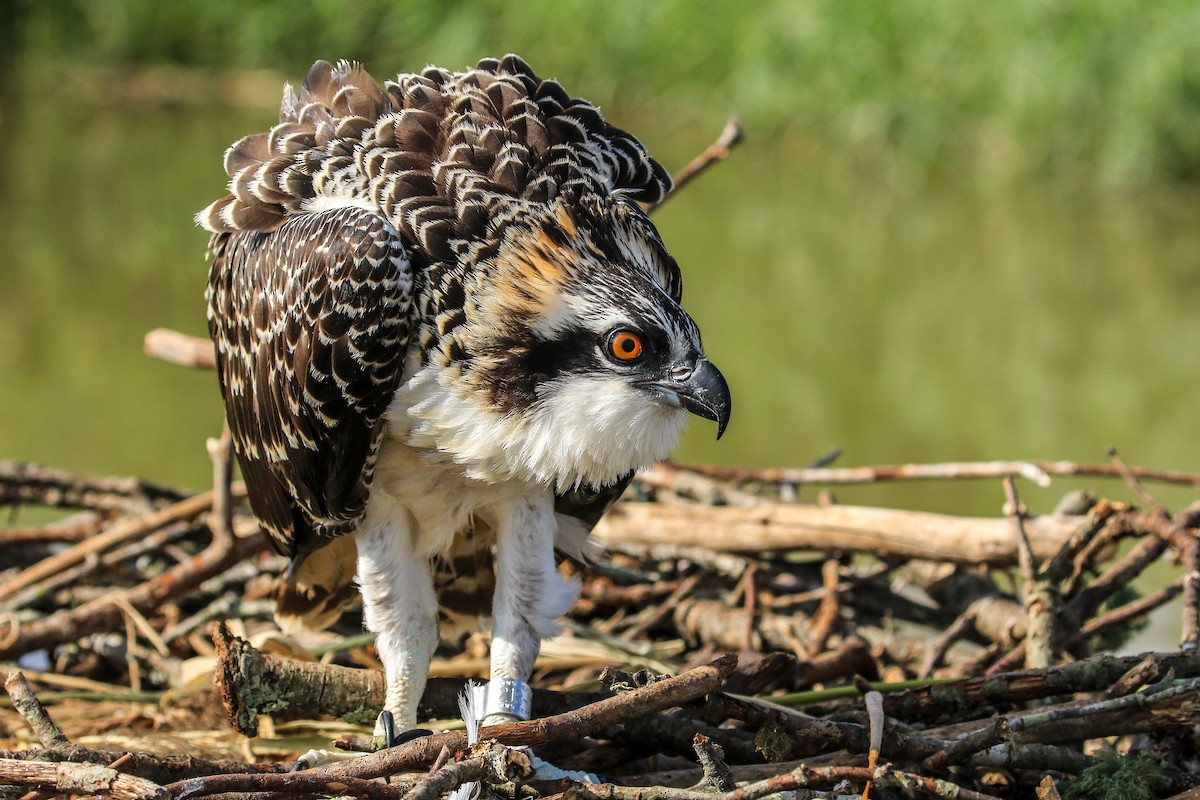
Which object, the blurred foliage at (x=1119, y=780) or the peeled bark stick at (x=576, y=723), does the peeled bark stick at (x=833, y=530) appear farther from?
the peeled bark stick at (x=576, y=723)

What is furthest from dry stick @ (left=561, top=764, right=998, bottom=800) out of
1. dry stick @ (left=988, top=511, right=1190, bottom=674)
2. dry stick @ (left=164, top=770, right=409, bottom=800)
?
dry stick @ (left=988, top=511, right=1190, bottom=674)

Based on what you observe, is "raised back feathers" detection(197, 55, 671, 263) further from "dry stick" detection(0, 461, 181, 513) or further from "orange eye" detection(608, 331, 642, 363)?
"dry stick" detection(0, 461, 181, 513)

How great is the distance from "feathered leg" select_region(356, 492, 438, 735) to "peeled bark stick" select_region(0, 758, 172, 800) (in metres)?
0.97

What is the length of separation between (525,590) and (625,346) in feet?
2.63

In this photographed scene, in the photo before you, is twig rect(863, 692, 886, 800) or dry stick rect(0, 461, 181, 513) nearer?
twig rect(863, 692, 886, 800)

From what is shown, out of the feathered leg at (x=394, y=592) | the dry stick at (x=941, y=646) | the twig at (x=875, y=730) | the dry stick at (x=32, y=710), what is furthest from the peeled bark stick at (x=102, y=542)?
the twig at (x=875, y=730)

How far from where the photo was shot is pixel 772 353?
7.89 m

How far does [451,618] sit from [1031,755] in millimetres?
1653

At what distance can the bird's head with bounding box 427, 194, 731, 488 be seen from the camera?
3037 millimetres

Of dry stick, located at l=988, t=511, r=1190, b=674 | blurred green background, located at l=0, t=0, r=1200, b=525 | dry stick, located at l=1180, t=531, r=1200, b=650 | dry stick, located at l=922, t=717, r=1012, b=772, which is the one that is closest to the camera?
dry stick, located at l=922, t=717, r=1012, b=772

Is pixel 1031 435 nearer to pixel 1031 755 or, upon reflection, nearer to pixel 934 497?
pixel 934 497

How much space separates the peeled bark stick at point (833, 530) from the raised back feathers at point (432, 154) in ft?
3.82

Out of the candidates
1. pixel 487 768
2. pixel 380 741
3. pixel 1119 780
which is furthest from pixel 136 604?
pixel 1119 780

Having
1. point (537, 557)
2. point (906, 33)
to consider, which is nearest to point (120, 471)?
point (537, 557)
